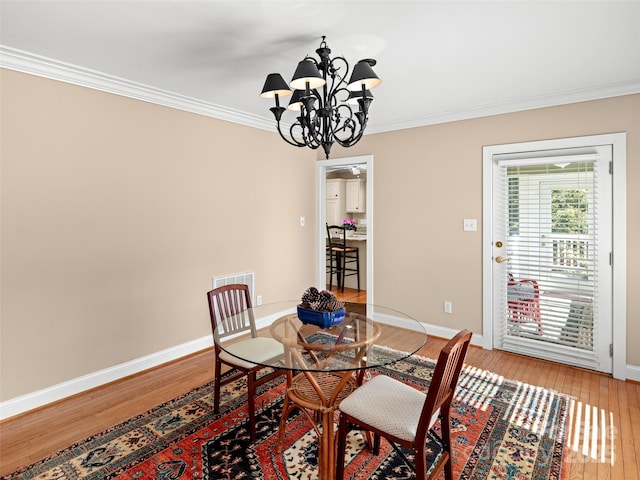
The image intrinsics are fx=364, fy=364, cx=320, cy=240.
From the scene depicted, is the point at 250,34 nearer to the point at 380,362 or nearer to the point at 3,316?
the point at 380,362

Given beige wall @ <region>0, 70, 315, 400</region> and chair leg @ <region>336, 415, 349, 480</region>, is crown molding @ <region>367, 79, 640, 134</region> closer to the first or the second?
beige wall @ <region>0, 70, 315, 400</region>

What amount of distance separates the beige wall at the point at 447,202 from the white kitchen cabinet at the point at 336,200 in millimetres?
2803

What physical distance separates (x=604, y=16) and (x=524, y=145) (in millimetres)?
1524

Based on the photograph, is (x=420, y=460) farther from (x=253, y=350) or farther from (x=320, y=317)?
(x=253, y=350)

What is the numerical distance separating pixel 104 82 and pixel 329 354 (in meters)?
2.65

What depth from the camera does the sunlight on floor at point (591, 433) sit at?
2.07 metres

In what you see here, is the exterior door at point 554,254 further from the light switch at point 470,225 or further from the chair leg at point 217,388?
the chair leg at point 217,388

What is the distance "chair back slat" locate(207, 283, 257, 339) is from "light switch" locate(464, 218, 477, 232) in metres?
2.33

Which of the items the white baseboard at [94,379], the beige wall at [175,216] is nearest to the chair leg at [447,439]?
the beige wall at [175,216]

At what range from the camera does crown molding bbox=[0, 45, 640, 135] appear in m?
2.45

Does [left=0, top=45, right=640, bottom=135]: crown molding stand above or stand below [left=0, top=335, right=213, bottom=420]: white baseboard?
above

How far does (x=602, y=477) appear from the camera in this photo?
189cm

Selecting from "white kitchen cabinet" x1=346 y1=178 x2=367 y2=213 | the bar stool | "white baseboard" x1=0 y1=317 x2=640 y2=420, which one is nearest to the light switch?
"white baseboard" x1=0 y1=317 x2=640 y2=420

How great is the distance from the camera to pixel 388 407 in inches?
66.9
